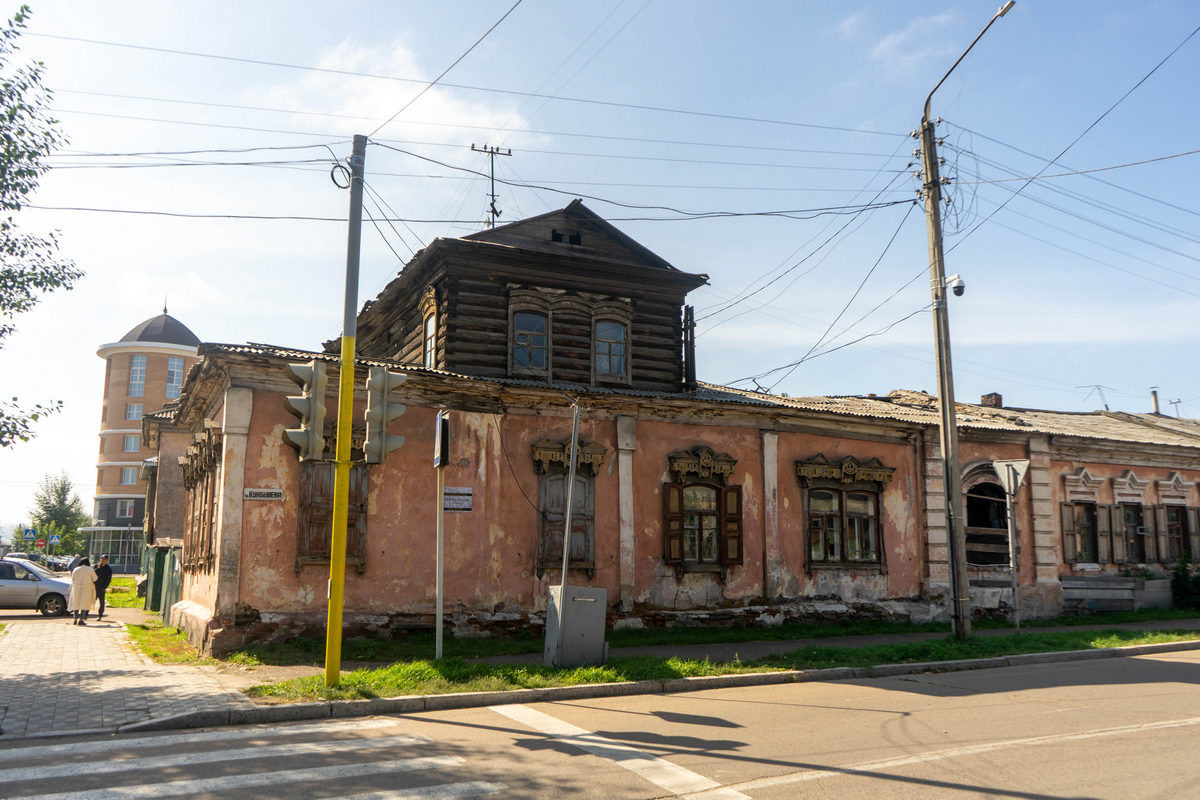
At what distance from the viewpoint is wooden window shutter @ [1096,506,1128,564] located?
22594 millimetres

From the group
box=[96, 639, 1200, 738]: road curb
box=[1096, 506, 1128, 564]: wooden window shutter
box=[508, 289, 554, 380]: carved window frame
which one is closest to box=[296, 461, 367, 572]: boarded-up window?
box=[508, 289, 554, 380]: carved window frame

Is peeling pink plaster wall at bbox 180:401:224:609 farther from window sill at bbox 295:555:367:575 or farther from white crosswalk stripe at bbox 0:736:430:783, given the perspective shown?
white crosswalk stripe at bbox 0:736:430:783

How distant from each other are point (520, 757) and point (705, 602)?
10.7 metres

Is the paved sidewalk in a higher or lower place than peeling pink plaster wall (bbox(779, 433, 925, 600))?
lower

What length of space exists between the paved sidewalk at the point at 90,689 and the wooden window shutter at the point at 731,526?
10019mm

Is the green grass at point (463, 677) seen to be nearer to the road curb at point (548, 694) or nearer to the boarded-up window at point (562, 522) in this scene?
the road curb at point (548, 694)

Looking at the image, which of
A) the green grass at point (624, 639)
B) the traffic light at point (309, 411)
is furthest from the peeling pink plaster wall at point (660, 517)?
the traffic light at point (309, 411)

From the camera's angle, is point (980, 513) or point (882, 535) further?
point (980, 513)

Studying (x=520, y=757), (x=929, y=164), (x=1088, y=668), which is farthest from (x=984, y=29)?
(x=520, y=757)

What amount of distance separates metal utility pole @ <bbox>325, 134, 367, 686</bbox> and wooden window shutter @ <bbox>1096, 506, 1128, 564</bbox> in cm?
2083

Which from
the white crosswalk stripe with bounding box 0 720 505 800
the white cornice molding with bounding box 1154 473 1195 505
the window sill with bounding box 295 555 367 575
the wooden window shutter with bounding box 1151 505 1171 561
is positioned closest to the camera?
the white crosswalk stripe with bounding box 0 720 505 800

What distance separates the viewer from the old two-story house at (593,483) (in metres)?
13.8

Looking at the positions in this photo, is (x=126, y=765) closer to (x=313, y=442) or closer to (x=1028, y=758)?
(x=313, y=442)

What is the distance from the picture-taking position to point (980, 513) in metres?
23.5
